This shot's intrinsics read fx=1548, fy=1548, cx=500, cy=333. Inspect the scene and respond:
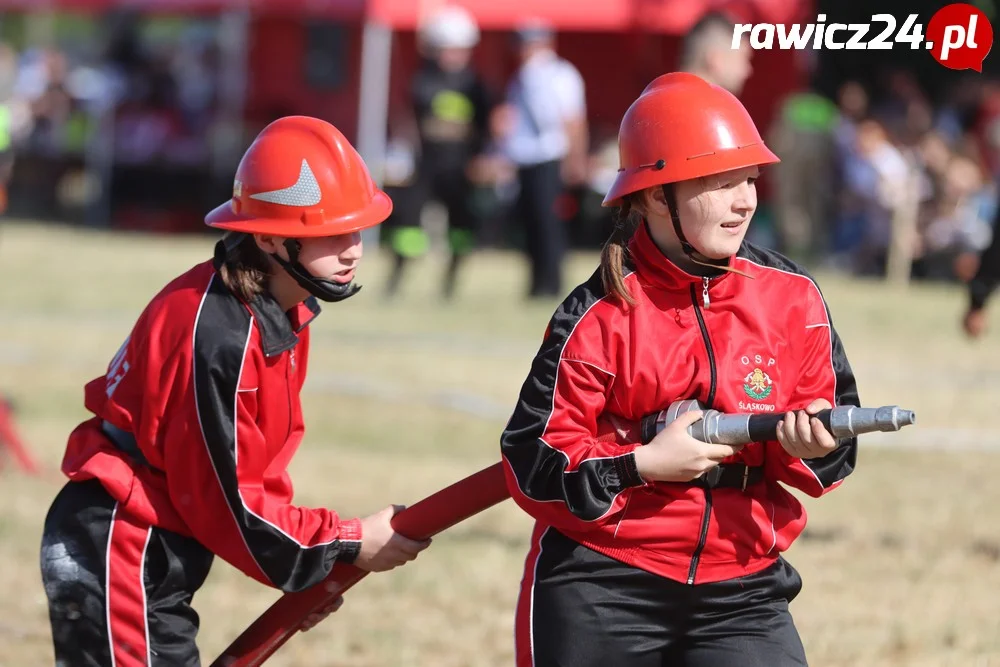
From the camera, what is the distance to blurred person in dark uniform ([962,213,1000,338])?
251 inches

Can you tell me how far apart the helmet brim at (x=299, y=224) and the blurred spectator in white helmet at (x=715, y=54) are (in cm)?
377

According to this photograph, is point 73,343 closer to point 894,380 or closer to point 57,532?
point 894,380

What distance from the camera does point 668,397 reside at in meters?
3.27

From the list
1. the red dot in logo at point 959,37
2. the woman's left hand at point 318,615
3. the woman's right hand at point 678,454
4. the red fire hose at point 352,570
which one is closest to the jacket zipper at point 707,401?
the woman's right hand at point 678,454

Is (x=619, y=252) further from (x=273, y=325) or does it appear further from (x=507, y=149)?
(x=507, y=149)

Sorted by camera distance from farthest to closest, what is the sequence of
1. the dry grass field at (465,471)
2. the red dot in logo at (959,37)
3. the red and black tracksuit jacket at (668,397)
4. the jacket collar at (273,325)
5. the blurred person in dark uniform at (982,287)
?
the blurred person in dark uniform at (982,287)
the dry grass field at (465,471)
the red dot in logo at (959,37)
the jacket collar at (273,325)
the red and black tracksuit jacket at (668,397)

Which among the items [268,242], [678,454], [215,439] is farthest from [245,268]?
[678,454]

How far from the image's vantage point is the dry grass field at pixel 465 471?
17.4 feet

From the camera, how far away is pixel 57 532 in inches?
141

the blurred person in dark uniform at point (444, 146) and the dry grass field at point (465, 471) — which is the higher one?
the blurred person in dark uniform at point (444, 146)

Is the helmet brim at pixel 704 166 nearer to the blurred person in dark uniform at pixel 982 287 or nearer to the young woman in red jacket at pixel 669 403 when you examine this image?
the young woman in red jacket at pixel 669 403

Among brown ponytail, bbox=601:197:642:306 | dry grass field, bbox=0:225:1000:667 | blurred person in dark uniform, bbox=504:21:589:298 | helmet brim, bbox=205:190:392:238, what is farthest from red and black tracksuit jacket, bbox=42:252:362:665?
blurred person in dark uniform, bbox=504:21:589:298

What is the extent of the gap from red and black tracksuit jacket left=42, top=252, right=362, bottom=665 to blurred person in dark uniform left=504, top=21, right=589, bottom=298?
10.7 m

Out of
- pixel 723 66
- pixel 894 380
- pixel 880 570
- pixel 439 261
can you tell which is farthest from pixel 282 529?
pixel 439 261
